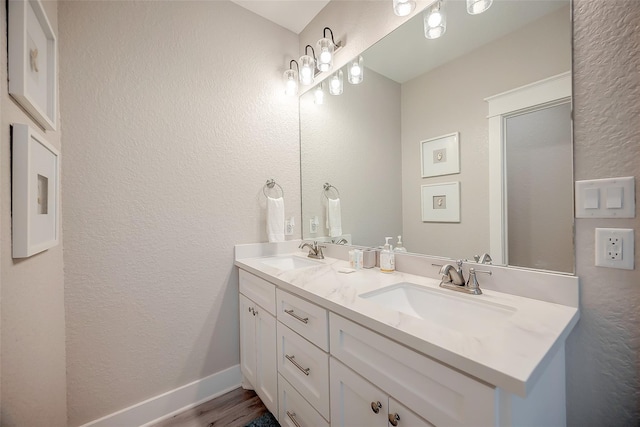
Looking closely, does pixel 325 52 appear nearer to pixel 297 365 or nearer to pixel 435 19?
pixel 435 19

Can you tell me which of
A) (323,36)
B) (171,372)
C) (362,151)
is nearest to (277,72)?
(323,36)

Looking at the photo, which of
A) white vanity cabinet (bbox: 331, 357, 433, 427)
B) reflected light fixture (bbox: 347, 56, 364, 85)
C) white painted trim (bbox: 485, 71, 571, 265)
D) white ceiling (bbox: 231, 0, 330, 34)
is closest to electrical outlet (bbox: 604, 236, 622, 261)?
white painted trim (bbox: 485, 71, 571, 265)

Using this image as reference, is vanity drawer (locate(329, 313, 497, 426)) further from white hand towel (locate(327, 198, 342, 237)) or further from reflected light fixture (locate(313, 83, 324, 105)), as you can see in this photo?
reflected light fixture (locate(313, 83, 324, 105))

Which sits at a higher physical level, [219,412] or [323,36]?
[323,36]

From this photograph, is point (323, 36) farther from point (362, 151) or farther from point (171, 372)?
point (171, 372)

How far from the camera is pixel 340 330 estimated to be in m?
0.85

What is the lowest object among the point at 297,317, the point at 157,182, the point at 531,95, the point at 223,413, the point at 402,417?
the point at 223,413

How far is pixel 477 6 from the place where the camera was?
3.21 ft

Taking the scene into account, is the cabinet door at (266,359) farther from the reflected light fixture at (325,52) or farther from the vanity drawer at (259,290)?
the reflected light fixture at (325,52)

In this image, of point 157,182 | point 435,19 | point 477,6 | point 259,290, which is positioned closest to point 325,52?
point 435,19

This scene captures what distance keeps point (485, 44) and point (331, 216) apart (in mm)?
1196

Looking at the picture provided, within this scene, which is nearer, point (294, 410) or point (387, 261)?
point (294, 410)

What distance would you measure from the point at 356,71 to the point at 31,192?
1.53 meters

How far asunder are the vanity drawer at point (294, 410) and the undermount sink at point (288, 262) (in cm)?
66
